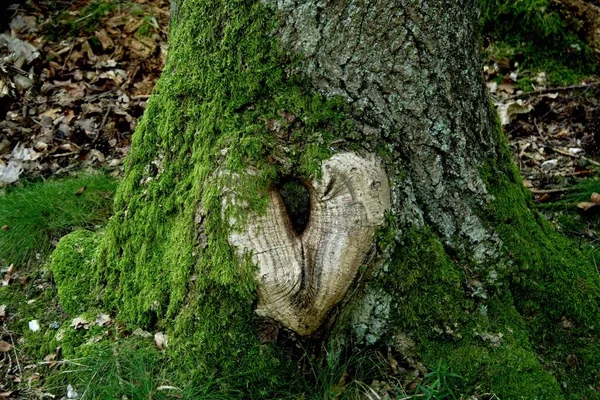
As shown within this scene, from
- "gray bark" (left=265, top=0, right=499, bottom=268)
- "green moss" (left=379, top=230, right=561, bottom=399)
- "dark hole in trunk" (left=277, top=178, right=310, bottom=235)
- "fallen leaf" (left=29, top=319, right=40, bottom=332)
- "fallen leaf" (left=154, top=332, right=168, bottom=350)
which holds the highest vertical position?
"gray bark" (left=265, top=0, right=499, bottom=268)

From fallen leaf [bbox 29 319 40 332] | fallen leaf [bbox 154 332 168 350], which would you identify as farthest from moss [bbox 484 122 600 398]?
fallen leaf [bbox 29 319 40 332]

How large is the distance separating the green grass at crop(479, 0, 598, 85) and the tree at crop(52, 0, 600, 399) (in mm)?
2912

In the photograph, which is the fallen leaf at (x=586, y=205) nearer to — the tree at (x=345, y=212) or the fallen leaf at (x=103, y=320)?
the tree at (x=345, y=212)

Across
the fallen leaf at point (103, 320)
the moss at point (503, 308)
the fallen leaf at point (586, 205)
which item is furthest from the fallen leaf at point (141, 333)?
the fallen leaf at point (586, 205)

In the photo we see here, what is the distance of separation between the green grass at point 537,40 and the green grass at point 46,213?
12.2 ft

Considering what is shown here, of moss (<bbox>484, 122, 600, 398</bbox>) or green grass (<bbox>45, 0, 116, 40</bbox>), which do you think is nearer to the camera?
moss (<bbox>484, 122, 600, 398</bbox>)

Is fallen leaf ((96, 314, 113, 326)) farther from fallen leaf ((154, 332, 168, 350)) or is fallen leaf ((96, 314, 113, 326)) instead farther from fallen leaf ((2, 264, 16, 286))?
fallen leaf ((2, 264, 16, 286))

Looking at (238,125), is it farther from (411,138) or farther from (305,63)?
(411,138)

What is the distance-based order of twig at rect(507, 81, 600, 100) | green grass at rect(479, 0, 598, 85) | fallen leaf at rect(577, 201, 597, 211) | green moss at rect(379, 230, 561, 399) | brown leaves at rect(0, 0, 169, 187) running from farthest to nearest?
green grass at rect(479, 0, 598, 85), twig at rect(507, 81, 600, 100), brown leaves at rect(0, 0, 169, 187), fallen leaf at rect(577, 201, 597, 211), green moss at rect(379, 230, 561, 399)

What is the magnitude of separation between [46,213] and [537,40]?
442cm

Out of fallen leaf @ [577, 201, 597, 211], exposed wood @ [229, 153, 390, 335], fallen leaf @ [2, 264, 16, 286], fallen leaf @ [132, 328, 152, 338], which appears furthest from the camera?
fallen leaf @ [577, 201, 597, 211]

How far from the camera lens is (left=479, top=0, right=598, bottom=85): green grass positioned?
17.5ft

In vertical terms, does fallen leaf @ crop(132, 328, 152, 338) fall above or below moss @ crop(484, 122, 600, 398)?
below

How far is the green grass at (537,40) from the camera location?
5328 millimetres
